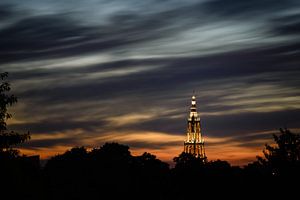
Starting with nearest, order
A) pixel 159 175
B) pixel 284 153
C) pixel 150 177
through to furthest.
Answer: pixel 284 153 < pixel 150 177 < pixel 159 175

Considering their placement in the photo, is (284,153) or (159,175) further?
(159,175)

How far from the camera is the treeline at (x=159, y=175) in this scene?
215 ft

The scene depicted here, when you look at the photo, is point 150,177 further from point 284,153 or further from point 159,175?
point 284,153

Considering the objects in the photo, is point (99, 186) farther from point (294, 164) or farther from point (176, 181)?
point (294, 164)

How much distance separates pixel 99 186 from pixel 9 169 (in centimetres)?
6214

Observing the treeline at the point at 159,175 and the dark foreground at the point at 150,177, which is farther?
the dark foreground at the point at 150,177

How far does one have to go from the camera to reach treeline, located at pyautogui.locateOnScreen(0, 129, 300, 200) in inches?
2581

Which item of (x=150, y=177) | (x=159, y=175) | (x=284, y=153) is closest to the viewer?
(x=284, y=153)

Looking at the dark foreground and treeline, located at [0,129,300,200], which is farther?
the dark foreground

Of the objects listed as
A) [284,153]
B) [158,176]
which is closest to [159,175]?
[158,176]

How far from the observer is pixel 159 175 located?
367ft

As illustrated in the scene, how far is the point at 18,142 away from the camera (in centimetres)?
3425

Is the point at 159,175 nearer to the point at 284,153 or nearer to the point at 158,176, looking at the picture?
the point at 158,176

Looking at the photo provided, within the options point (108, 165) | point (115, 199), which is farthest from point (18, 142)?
point (108, 165)
